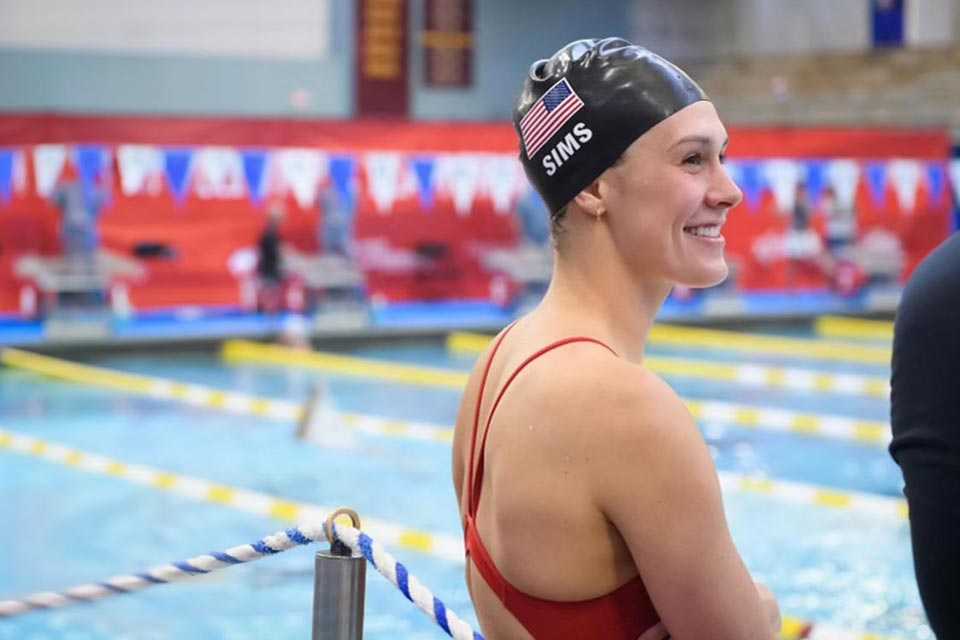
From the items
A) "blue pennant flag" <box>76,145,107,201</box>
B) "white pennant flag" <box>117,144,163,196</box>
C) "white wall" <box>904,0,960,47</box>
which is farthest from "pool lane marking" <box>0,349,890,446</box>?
"white wall" <box>904,0,960,47</box>

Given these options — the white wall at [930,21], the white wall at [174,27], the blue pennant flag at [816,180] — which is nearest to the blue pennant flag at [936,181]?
the blue pennant flag at [816,180]

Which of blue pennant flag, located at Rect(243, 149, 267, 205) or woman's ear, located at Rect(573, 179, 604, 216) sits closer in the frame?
woman's ear, located at Rect(573, 179, 604, 216)

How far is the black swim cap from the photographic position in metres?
1.91

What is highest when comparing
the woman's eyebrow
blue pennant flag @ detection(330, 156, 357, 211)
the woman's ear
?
the woman's eyebrow

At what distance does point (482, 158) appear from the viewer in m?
18.0

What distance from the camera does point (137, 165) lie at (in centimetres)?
1630

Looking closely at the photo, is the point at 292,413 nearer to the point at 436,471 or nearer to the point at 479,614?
the point at 436,471

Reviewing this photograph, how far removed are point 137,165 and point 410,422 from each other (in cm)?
666

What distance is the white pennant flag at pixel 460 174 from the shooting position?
17969mm

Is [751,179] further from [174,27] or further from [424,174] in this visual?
[174,27]

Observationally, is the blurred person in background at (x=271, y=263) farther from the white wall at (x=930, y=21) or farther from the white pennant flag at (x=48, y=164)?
the white wall at (x=930, y=21)

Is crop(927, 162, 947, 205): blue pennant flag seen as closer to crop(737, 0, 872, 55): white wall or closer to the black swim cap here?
crop(737, 0, 872, 55): white wall

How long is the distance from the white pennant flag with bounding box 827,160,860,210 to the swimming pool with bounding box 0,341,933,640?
25.2ft

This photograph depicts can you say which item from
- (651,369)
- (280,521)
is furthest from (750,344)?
(280,521)
